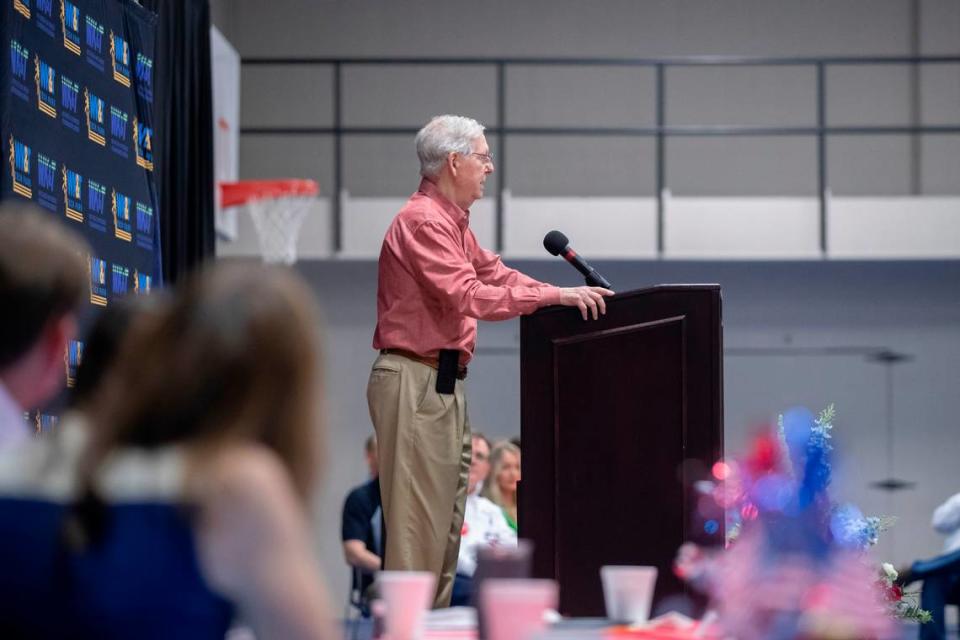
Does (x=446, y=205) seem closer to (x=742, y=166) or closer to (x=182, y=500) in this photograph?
(x=182, y=500)

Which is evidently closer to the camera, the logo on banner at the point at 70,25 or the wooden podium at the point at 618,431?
the wooden podium at the point at 618,431

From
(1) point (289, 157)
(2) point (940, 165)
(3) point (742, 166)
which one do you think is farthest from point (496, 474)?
(2) point (940, 165)

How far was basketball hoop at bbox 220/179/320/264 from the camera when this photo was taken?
→ 724 cm

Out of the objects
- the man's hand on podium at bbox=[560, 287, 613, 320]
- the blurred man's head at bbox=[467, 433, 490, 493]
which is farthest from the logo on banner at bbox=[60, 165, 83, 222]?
the blurred man's head at bbox=[467, 433, 490, 493]

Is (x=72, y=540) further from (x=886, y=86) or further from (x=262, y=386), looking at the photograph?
(x=886, y=86)

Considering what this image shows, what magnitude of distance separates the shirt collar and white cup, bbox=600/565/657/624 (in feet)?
6.85

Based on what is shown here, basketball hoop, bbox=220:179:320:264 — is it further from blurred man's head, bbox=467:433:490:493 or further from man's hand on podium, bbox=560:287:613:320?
man's hand on podium, bbox=560:287:613:320

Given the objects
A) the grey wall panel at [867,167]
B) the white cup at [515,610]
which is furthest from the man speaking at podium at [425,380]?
the grey wall panel at [867,167]

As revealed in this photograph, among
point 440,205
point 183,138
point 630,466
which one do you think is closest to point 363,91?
point 183,138

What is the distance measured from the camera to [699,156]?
913cm

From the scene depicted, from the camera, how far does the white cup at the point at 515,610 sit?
1413 mm

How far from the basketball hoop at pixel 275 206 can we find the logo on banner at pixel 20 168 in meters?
3.39

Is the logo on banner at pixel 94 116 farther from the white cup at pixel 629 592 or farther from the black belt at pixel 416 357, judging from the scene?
the white cup at pixel 629 592

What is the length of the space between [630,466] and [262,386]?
6.94ft
